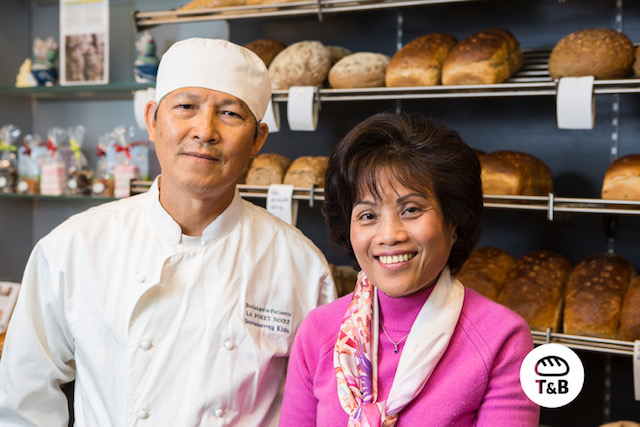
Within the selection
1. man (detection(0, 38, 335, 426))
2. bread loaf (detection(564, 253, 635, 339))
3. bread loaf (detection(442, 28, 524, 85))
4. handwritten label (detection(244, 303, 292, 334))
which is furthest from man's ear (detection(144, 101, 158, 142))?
bread loaf (detection(564, 253, 635, 339))

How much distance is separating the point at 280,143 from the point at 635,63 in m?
1.35

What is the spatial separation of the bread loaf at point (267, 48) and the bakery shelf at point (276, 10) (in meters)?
0.14

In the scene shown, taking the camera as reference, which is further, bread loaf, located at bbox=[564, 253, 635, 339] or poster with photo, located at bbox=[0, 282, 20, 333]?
poster with photo, located at bbox=[0, 282, 20, 333]

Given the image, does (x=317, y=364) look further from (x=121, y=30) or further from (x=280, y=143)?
(x=121, y=30)

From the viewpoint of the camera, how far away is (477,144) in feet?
7.46

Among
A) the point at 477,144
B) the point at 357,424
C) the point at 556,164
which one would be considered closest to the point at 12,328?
the point at 357,424

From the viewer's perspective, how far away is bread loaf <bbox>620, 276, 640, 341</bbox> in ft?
5.81

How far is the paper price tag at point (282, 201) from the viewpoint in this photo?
6.94 ft

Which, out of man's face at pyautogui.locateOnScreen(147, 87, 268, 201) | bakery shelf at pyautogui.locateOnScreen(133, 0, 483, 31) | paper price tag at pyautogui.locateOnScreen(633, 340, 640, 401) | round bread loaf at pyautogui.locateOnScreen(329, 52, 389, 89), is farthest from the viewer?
round bread loaf at pyautogui.locateOnScreen(329, 52, 389, 89)

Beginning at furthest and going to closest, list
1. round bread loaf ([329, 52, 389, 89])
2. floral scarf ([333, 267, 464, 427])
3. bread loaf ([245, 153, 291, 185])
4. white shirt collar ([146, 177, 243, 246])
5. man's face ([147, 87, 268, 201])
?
1. bread loaf ([245, 153, 291, 185])
2. round bread loaf ([329, 52, 389, 89])
3. white shirt collar ([146, 177, 243, 246])
4. man's face ([147, 87, 268, 201])
5. floral scarf ([333, 267, 464, 427])

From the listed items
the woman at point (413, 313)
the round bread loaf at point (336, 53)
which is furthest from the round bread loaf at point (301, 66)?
the woman at point (413, 313)

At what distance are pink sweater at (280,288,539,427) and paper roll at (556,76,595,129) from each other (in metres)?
0.82

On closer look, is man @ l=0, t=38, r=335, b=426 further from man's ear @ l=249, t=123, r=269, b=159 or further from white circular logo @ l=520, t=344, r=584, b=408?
white circular logo @ l=520, t=344, r=584, b=408

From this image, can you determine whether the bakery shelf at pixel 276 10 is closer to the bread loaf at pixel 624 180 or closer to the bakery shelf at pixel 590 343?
the bread loaf at pixel 624 180
